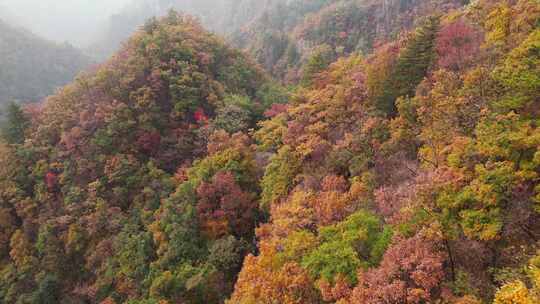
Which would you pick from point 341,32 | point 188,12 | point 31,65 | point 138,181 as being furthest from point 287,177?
point 188,12

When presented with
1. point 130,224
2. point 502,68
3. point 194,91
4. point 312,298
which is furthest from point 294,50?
point 312,298

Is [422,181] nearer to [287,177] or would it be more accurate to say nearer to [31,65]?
[287,177]

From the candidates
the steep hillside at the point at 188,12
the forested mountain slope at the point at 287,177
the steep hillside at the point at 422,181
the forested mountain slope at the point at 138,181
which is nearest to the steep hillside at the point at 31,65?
the steep hillside at the point at 188,12

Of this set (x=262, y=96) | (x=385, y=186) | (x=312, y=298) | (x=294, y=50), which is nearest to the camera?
(x=312, y=298)

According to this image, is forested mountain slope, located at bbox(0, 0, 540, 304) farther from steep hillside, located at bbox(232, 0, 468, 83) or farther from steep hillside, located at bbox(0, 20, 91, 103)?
steep hillside, located at bbox(0, 20, 91, 103)

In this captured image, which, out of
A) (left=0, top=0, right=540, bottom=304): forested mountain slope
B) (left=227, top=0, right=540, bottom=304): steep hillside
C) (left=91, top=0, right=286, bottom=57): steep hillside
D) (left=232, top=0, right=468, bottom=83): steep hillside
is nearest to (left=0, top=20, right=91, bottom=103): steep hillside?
(left=91, top=0, right=286, bottom=57): steep hillside

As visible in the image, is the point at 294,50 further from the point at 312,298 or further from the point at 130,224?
the point at 312,298

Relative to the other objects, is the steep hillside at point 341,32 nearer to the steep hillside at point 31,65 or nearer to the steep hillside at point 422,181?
the steep hillside at point 422,181
